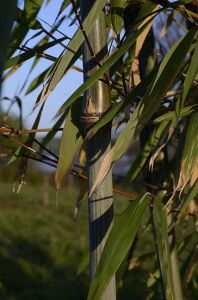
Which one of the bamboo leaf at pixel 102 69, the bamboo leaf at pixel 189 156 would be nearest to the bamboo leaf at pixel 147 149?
the bamboo leaf at pixel 189 156

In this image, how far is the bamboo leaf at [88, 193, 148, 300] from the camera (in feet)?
3.79

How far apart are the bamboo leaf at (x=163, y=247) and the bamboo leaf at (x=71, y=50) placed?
1.17 ft

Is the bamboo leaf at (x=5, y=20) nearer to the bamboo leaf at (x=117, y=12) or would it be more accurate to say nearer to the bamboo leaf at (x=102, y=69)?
the bamboo leaf at (x=102, y=69)

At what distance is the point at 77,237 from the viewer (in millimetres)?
7867

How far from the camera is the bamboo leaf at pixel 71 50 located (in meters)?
1.20

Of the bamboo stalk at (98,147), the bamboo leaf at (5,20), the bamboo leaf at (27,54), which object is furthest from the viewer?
the bamboo leaf at (27,54)

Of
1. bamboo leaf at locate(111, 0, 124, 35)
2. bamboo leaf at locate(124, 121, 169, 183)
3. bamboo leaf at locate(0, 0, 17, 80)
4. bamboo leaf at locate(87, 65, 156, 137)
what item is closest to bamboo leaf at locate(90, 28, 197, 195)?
bamboo leaf at locate(87, 65, 156, 137)

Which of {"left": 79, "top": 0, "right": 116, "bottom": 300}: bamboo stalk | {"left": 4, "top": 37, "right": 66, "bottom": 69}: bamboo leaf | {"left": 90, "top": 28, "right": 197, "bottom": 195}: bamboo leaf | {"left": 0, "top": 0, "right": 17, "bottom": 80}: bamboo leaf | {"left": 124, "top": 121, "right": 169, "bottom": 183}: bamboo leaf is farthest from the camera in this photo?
{"left": 124, "top": 121, "right": 169, "bottom": 183}: bamboo leaf

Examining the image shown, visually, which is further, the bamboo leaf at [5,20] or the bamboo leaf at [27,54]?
the bamboo leaf at [27,54]

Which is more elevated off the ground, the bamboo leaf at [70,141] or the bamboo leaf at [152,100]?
the bamboo leaf at [152,100]

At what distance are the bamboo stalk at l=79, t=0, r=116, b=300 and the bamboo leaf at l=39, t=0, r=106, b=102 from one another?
0.02 meters

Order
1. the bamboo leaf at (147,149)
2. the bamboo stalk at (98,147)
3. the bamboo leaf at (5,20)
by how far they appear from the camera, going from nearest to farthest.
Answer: the bamboo leaf at (5,20), the bamboo stalk at (98,147), the bamboo leaf at (147,149)

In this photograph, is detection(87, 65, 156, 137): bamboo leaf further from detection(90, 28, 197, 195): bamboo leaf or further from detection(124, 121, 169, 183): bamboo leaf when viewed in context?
detection(124, 121, 169, 183): bamboo leaf

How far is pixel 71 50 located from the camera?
1.23 meters
